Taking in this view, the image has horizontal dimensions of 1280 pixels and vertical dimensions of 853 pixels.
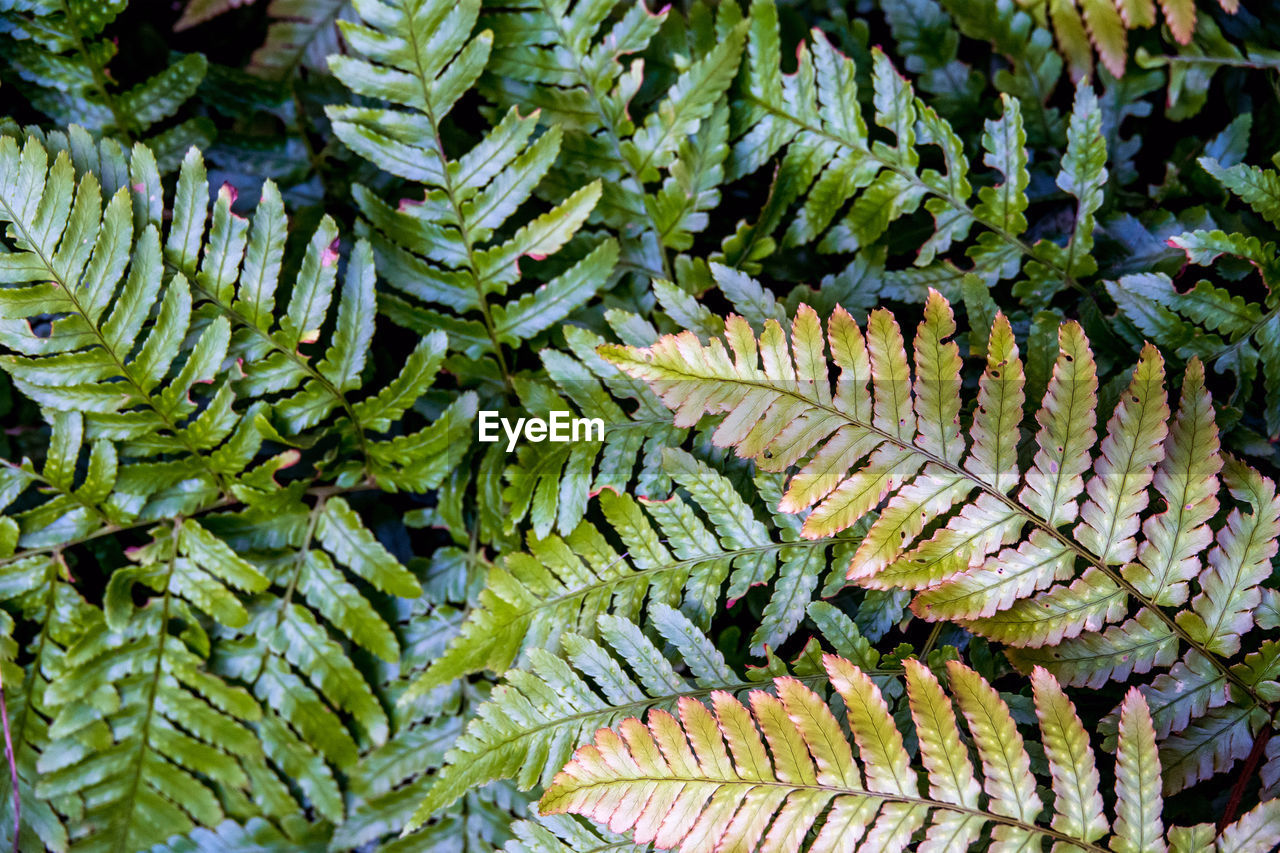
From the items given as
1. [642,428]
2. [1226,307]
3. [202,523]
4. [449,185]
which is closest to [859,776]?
[642,428]

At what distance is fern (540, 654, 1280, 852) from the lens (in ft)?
4.09

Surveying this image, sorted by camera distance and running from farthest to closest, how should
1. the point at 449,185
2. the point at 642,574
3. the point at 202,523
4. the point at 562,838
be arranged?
the point at 202,523 < the point at 449,185 < the point at 642,574 < the point at 562,838

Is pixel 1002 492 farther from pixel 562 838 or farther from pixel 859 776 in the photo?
pixel 562 838

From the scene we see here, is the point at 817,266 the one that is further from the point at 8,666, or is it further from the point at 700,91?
the point at 8,666

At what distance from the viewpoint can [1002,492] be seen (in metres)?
1.36

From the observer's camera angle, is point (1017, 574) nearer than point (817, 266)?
Yes

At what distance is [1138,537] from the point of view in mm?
1526

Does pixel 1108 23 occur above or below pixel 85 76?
above

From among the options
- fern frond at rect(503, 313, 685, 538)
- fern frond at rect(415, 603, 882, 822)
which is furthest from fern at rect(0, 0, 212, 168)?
fern frond at rect(415, 603, 882, 822)

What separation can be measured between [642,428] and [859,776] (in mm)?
775

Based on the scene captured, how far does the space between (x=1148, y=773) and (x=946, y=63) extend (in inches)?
59.0

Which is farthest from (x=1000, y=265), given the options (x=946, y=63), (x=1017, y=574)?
(x=1017, y=574)

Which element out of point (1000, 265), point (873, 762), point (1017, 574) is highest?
point (1000, 265)

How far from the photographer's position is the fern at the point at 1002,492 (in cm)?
133
